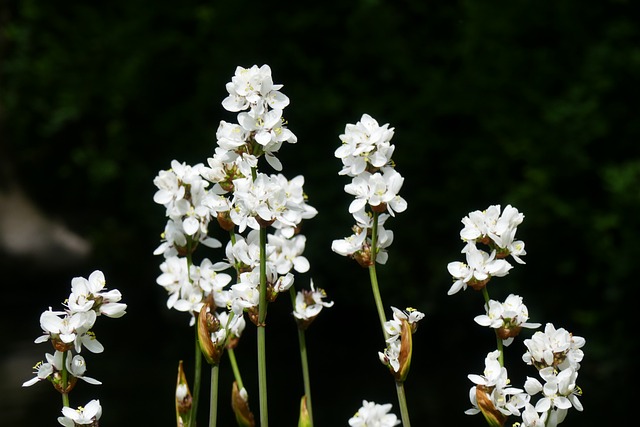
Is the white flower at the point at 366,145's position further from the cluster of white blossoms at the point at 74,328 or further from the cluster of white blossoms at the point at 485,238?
the cluster of white blossoms at the point at 74,328

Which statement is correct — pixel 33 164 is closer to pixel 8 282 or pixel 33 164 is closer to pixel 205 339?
pixel 8 282

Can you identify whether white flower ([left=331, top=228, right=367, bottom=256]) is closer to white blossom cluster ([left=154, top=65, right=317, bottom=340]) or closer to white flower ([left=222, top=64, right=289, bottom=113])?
white blossom cluster ([left=154, top=65, right=317, bottom=340])

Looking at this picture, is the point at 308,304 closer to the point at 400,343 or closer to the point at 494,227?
the point at 400,343

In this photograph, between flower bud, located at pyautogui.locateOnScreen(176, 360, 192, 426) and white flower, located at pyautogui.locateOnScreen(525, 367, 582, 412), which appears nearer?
white flower, located at pyautogui.locateOnScreen(525, 367, 582, 412)

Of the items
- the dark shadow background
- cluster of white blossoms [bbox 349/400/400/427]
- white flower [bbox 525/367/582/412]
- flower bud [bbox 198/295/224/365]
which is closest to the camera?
cluster of white blossoms [bbox 349/400/400/427]

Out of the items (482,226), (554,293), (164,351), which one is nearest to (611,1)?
(554,293)

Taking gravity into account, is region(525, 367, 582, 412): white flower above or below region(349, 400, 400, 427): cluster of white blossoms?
above

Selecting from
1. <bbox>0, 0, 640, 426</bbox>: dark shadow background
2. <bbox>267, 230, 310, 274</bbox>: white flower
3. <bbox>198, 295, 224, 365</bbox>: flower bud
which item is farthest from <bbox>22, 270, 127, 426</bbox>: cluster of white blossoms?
<bbox>0, 0, 640, 426</bbox>: dark shadow background

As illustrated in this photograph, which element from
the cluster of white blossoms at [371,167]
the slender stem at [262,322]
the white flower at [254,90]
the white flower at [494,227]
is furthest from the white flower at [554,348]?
the white flower at [254,90]
